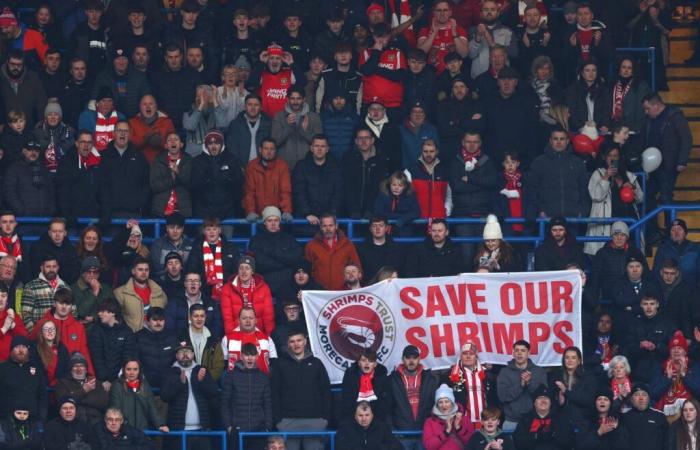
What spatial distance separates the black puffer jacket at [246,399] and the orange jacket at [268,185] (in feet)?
9.06

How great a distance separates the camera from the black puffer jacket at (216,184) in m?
27.8

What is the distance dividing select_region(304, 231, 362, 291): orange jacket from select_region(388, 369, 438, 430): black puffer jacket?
1.79 m

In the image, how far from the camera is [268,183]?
27938mm

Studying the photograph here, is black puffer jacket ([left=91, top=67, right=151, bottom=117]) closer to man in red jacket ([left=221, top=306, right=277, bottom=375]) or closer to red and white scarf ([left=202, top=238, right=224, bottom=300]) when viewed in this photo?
red and white scarf ([left=202, top=238, right=224, bottom=300])

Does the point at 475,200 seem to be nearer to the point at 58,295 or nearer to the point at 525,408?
the point at 525,408

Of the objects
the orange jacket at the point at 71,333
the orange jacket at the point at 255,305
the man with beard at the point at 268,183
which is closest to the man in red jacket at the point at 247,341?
the orange jacket at the point at 255,305

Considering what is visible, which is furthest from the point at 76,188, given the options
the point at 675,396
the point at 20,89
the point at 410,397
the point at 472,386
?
the point at 675,396

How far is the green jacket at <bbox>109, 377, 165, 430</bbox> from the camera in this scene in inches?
1009

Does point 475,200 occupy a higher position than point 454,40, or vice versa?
point 454,40

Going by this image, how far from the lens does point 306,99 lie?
29.3 m

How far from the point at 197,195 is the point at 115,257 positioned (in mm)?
1403

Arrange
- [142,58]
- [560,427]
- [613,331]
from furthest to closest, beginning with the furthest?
[142,58] < [613,331] < [560,427]

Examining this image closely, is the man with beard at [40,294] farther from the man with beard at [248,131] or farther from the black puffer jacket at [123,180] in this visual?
the man with beard at [248,131]

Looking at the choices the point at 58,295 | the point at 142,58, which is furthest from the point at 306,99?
the point at 58,295
